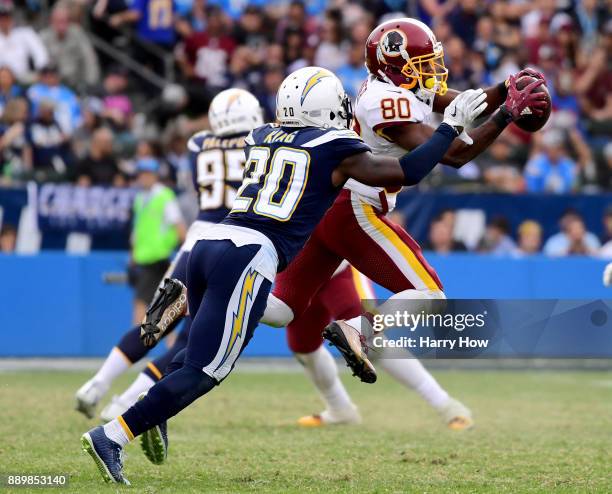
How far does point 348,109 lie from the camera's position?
5.74 meters

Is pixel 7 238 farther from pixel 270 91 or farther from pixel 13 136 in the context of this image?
pixel 270 91

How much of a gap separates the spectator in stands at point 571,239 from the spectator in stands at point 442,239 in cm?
93

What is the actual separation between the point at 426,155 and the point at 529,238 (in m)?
6.99

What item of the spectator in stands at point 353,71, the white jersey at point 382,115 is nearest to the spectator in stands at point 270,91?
the spectator in stands at point 353,71

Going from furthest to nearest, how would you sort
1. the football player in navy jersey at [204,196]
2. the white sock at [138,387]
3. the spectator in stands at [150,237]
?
the spectator in stands at [150,237] < the football player in navy jersey at [204,196] < the white sock at [138,387]

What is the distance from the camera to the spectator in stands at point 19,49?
44.9ft

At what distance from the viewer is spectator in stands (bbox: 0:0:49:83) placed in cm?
1367

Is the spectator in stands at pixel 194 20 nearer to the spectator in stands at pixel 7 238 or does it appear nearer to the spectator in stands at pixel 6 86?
the spectator in stands at pixel 6 86

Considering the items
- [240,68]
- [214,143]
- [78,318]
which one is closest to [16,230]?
[78,318]

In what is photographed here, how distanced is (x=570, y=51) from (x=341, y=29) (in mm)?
2985

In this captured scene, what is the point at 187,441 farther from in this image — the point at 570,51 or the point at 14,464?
the point at 570,51

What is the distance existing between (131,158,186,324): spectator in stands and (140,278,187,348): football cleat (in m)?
5.11

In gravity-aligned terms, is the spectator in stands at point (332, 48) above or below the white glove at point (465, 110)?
below

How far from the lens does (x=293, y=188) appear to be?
5363 millimetres
